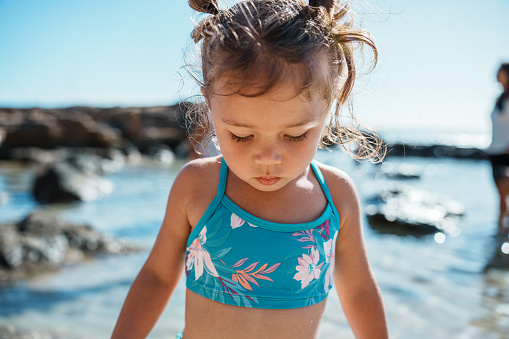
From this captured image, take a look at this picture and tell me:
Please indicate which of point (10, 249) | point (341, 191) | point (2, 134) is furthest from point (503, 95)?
point (2, 134)

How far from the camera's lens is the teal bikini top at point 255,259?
115cm

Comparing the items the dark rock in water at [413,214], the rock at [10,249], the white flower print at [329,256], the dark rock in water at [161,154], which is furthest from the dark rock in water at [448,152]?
the white flower print at [329,256]

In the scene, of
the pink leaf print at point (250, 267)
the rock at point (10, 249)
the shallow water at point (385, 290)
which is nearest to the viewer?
the pink leaf print at point (250, 267)

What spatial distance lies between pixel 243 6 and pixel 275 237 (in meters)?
0.62

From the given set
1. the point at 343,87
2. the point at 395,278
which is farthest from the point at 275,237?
the point at 395,278

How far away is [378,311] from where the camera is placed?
1.30 metres

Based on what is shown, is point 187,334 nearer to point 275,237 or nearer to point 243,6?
point 275,237

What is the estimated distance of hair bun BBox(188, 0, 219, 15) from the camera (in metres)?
1.24

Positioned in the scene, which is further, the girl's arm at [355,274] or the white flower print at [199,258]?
the girl's arm at [355,274]

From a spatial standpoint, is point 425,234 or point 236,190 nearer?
point 236,190

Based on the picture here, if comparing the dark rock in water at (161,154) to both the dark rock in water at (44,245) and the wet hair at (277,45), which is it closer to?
the dark rock in water at (44,245)

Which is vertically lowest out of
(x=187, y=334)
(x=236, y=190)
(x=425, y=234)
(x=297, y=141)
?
(x=425, y=234)

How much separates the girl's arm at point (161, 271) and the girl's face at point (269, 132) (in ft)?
0.75

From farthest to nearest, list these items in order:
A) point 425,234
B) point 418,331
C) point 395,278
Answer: point 425,234 → point 395,278 → point 418,331
